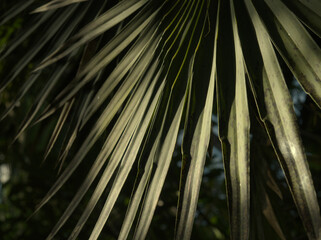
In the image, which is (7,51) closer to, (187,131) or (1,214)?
(187,131)

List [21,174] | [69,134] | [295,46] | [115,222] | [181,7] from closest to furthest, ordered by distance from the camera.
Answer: [295,46] < [181,7] < [69,134] < [115,222] < [21,174]

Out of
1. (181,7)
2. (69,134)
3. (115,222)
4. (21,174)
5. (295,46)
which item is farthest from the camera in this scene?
(21,174)

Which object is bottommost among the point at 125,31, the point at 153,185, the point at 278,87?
the point at 153,185

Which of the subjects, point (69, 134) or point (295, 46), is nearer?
point (295, 46)

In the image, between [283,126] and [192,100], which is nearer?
[283,126]

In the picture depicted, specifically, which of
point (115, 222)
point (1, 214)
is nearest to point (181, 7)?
point (115, 222)

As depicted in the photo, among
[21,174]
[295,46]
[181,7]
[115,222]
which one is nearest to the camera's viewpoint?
[295,46]

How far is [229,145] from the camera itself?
55 centimetres

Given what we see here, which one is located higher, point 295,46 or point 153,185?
point 295,46

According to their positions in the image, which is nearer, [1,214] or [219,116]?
[219,116]

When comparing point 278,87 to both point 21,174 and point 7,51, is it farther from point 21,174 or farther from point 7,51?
point 21,174

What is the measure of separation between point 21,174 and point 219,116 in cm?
172

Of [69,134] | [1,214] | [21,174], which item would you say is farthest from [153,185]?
[1,214]

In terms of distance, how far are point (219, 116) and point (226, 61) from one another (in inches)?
3.7
